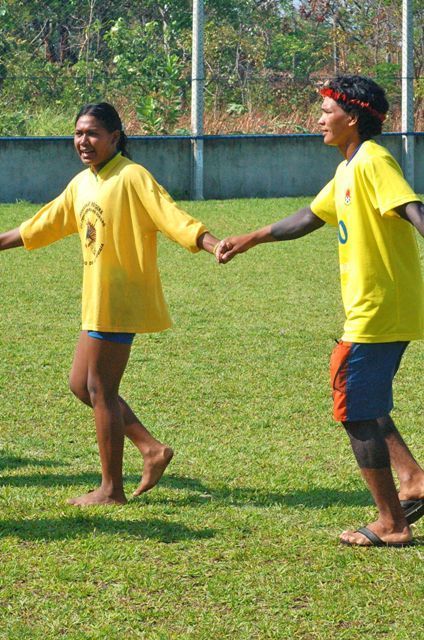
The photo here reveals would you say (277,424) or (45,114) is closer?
(277,424)

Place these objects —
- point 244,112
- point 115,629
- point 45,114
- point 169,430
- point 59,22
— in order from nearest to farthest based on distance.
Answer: point 115,629 → point 169,430 → point 45,114 → point 244,112 → point 59,22

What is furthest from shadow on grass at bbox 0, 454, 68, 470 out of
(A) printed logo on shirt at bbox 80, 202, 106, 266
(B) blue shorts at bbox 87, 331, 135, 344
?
(A) printed logo on shirt at bbox 80, 202, 106, 266

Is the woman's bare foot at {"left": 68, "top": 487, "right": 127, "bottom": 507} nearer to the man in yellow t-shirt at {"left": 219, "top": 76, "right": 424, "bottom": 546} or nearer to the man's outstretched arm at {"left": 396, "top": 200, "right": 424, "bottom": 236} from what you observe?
the man in yellow t-shirt at {"left": 219, "top": 76, "right": 424, "bottom": 546}

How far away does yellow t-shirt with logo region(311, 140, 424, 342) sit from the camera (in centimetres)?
468

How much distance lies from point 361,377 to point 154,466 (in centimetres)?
131

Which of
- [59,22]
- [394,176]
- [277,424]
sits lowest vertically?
[277,424]

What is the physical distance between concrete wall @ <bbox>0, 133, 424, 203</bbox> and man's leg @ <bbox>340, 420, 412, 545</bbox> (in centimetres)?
1730

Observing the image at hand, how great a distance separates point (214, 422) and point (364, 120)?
9.35 ft

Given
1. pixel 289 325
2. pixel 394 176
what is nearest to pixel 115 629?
pixel 394 176

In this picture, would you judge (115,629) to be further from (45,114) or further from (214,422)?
(45,114)

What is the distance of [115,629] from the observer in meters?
4.06

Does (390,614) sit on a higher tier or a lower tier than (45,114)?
lower

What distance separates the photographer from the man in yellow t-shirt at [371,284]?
15.4 feet

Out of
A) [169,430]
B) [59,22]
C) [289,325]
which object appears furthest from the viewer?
[59,22]
